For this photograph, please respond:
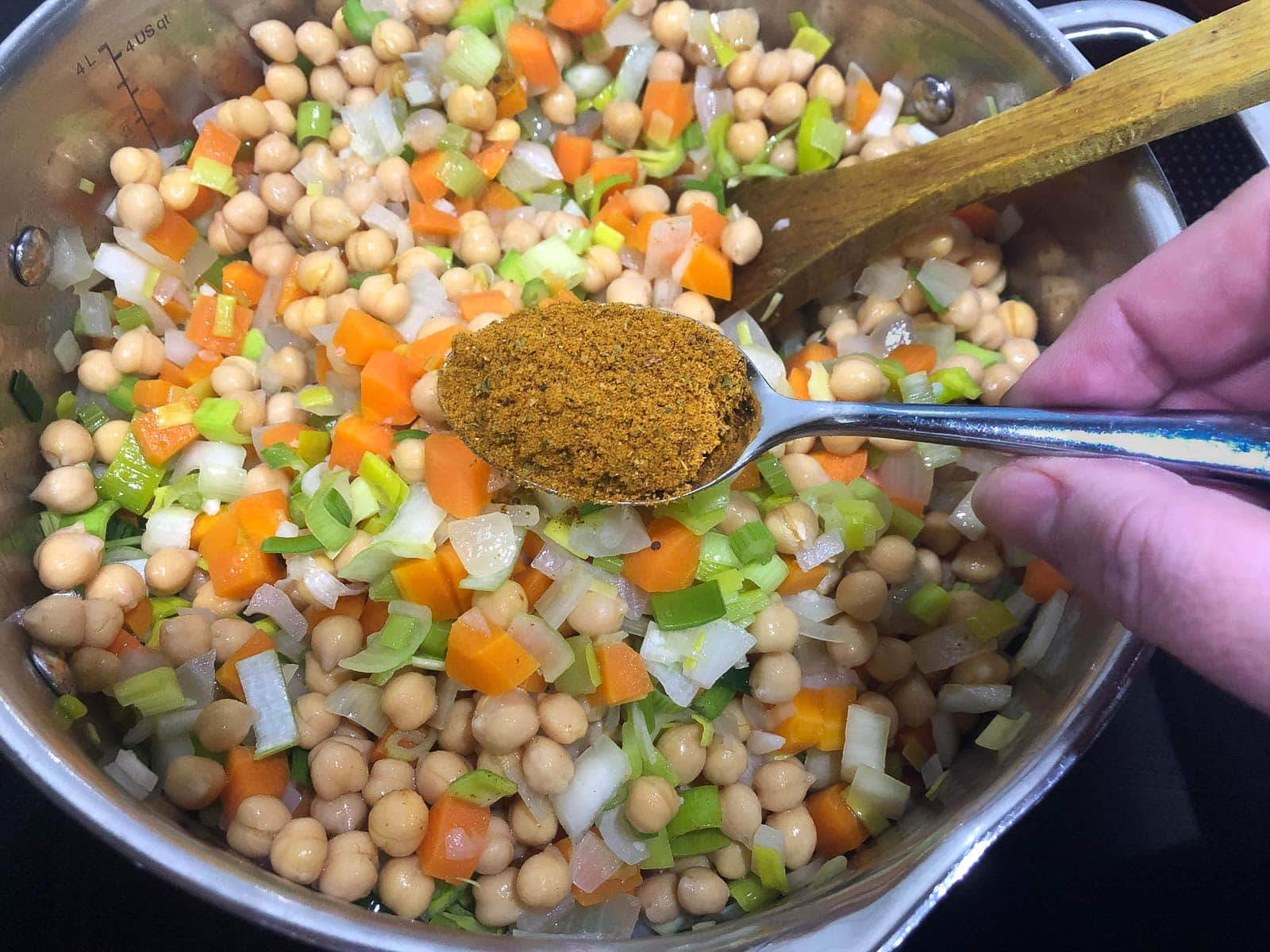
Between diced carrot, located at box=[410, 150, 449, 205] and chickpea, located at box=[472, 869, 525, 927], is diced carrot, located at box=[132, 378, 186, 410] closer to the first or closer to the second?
diced carrot, located at box=[410, 150, 449, 205]

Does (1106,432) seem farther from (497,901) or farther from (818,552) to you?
(497,901)

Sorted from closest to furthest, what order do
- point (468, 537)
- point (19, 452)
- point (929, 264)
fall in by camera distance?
point (468, 537), point (19, 452), point (929, 264)

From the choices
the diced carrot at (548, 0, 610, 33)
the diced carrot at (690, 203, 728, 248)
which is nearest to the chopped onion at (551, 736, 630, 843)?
the diced carrot at (690, 203, 728, 248)

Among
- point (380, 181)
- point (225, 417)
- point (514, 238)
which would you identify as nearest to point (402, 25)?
point (380, 181)

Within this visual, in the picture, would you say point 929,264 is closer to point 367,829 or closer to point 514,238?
point 514,238

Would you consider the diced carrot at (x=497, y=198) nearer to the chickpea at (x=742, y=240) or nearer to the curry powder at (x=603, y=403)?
the chickpea at (x=742, y=240)

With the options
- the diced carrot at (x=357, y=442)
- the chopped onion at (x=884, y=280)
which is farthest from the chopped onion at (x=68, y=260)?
the chopped onion at (x=884, y=280)

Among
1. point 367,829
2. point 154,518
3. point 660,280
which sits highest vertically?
point 154,518
